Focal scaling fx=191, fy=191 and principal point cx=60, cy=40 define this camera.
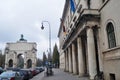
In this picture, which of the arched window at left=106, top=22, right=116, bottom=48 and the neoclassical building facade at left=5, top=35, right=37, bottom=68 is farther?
the neoclassical building facade at left=5, top=35, right=37, bottom=68

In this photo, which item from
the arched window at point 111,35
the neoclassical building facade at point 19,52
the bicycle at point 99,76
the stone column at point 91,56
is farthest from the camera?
the neoclassical building facade at point 19,52

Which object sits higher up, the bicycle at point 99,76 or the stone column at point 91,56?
the stone column at point 91,56

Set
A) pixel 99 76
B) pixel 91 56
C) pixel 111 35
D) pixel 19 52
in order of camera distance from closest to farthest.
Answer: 1. pixel 111 35
2. pixel 99 76
3. pixel 91 56
4. pixel 19 52

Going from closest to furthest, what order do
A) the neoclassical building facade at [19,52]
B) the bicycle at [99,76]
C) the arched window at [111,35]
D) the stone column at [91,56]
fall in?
the arched window at [111,35] < the bicycle at [99,76] < the stone column at [91,56] < the neoclassical building facade at [19,52]

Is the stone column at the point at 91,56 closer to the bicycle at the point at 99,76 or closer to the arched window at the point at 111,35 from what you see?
the bicycle at the point at 99,76

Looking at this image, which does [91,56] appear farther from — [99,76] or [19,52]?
[19,52]

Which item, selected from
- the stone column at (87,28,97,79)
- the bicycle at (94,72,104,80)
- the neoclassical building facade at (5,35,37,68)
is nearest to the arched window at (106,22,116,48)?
the stone column at (87,28,97,79)

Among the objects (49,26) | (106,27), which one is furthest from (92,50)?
(49,26)

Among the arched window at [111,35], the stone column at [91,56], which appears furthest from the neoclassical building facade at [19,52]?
the arched window at [111,35]

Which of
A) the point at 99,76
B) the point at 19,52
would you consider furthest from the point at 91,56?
the point at 19,52

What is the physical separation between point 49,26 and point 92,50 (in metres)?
20.5

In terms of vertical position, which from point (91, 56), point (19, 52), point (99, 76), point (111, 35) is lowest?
point (99, 76)

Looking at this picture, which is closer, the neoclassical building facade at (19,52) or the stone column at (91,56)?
the stone column at (91,56)

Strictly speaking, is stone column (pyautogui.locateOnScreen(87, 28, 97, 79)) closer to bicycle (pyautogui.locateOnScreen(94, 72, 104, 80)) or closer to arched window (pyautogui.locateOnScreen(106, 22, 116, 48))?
bicycle (pyautogui.locateOnScreen(94, 72, 104, 80))
